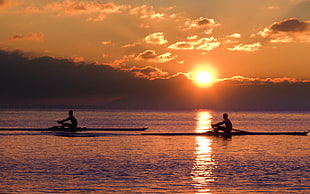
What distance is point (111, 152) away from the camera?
32.7m

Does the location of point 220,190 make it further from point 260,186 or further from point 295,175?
point 295,175

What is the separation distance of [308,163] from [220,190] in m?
11.3

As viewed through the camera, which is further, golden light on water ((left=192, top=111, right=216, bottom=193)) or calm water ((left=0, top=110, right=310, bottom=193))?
golden light on water ((left=192, top=111, right=216, bottom=193))

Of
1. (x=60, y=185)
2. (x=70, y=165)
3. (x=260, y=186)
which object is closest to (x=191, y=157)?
(x=70, y=165)

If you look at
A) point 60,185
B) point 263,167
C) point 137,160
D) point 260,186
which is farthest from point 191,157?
point 60,185

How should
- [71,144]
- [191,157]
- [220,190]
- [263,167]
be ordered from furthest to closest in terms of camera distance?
[71,144] → [191,157] → [263,167] → [220,190]

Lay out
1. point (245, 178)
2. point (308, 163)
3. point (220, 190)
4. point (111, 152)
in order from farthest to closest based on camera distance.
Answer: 1. point (111, 152)
2. point (308, 163)
3. point (245, 178)
4. point (220, 190)

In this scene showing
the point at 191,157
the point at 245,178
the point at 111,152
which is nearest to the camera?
the point at 245,178

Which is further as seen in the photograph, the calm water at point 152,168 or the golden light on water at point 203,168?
the golden light on water at point 203,168

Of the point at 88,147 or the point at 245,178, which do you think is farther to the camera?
the point at 88,147

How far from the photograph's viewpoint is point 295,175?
2266cm

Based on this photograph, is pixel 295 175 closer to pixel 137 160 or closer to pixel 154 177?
pixel 154 177

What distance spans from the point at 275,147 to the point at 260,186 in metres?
19.6

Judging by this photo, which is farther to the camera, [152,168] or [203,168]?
[203,168]
